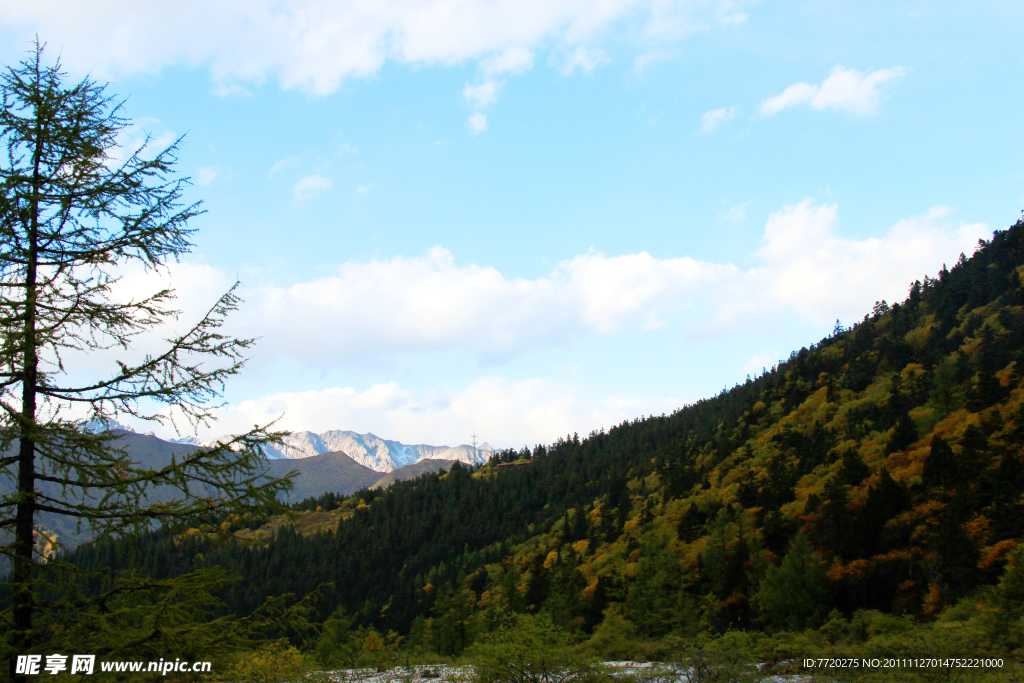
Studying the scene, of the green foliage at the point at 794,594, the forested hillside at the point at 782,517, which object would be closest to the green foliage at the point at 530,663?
the forested hillside at the point at 782,517

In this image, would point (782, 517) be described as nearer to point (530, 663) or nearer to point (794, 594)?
point (794, 594)

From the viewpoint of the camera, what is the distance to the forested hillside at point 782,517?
40.3 m

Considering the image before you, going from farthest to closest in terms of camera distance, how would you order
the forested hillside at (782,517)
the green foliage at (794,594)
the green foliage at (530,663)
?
the forested hillside at (782,517), the green foliage at (794,594), the green foliage at (530,663)

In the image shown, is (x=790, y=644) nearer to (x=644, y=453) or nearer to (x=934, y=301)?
(x=934, y=301)

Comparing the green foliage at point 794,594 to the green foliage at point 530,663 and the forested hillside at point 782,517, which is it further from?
the green foliage at point 530,663

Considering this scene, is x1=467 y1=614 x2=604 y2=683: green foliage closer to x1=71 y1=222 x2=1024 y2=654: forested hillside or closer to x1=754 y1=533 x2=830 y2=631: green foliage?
x1=71 y1=222 x2=1024 y2=654: forested hillside

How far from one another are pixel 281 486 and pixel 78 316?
3.67 meters

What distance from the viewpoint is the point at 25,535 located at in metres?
7.39

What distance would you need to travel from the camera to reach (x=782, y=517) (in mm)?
52562

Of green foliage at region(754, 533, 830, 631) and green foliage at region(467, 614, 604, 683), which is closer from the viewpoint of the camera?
green foliage at region(467, 614, 604, 683)

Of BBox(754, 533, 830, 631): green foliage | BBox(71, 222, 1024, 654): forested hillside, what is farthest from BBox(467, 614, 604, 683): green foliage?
BBox(754, 533, 830, 631): green foliage

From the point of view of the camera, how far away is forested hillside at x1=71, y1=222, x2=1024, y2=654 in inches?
1588

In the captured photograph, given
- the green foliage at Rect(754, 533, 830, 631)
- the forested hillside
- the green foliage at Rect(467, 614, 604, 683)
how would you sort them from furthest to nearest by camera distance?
1. the forested hillside
2. the green foliage at Rect(754, 533, 830, 631)
3. the green foliage at Rect(467, 614, 604, 683)

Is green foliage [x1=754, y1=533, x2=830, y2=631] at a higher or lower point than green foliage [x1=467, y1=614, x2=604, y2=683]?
lower
